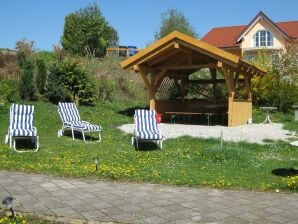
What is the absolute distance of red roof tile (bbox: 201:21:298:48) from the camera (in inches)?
1866

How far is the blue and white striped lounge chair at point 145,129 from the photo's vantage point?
38.0 feet

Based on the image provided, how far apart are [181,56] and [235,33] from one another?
34.2m

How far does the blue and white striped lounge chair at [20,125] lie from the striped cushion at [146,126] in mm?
2831

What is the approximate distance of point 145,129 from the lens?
39.9 feet

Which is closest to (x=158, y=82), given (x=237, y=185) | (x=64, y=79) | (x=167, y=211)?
(x=64, y=79)

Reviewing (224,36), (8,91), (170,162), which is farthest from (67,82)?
(224,36)

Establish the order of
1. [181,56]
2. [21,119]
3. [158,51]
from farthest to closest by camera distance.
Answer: [181,56] < [158,51] < [21,119]

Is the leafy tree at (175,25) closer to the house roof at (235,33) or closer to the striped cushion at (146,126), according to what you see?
the house roof at (235,33)

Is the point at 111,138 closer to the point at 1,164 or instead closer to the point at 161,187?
the point at 1,164

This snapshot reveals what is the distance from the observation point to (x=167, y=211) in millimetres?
5543

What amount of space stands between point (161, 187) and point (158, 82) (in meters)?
12.5

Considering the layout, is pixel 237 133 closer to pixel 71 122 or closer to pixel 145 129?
pixel 145 129

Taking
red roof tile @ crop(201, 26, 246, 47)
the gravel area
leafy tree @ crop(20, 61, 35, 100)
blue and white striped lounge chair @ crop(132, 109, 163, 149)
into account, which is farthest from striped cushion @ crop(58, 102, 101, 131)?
red roof tile @ crop(201, 26, 246, 47)

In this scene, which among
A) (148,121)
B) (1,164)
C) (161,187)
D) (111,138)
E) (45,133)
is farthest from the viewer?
(45,133)
